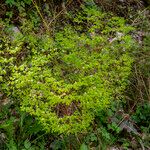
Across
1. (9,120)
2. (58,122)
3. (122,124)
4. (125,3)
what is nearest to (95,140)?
(122,124)

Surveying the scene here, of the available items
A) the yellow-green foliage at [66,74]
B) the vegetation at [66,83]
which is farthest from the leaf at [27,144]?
the yellow-green foliage at [66,74]

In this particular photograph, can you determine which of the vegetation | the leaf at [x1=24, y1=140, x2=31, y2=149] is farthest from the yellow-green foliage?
the leaf at [x1=24, y1=140, x2=31, y2=149]

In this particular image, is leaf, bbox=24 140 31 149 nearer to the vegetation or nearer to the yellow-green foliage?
the vegetation

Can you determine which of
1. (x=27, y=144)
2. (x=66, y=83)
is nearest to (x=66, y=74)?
(x=66, y=83)

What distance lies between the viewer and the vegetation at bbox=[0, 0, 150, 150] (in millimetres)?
3217

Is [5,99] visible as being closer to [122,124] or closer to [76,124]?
[76,124]

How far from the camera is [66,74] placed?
11.8 feet

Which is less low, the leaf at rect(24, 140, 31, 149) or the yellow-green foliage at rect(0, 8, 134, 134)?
the yellow-green foliage at rect(0, 8, 134, 134)

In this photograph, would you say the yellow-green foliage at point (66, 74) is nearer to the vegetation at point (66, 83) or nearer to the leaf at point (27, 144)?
the vegetation at point (66, 83)

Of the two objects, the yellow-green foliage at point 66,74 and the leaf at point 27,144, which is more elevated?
the yellow-green foliage at point 66,74

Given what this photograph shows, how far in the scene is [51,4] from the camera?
4.46 m

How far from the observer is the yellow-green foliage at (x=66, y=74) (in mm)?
3178

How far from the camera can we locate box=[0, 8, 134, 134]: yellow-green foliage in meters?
3.18

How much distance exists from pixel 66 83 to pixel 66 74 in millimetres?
206
